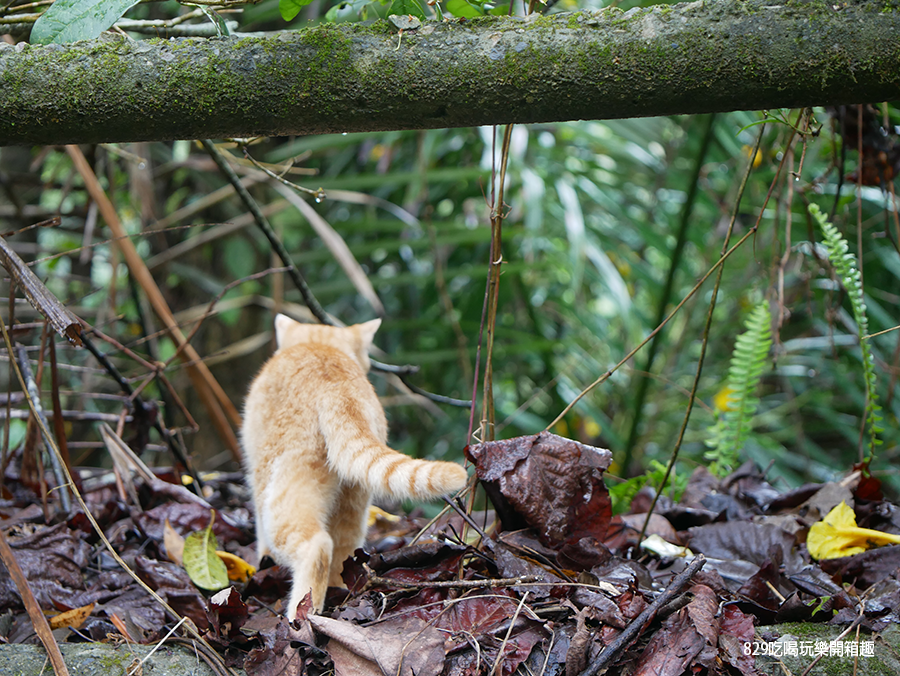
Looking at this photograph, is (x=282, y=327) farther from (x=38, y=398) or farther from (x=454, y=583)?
(x=454, y=583)

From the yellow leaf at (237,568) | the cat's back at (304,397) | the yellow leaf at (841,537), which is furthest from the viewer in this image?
the yellow leaf at (237,568)

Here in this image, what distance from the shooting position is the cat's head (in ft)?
7.00

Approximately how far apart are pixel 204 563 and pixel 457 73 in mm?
1274

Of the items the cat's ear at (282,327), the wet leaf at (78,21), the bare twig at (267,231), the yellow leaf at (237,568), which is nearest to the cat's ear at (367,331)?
the bare twig at (267,231)

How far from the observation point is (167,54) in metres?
1.17

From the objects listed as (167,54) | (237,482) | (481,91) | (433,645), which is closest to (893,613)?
(433,645)

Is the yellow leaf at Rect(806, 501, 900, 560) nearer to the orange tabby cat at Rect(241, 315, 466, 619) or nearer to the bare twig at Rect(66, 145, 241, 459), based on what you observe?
the orange tabby cat at Rect(241, 315, 466, 619)

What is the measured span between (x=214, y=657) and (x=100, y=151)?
2818mm

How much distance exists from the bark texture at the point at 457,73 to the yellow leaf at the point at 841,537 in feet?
3.29

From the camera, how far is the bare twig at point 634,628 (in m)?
1.18

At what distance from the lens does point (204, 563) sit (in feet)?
5.52

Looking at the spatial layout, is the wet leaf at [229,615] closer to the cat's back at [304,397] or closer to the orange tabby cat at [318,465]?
the orange tabby cat at [318,465]

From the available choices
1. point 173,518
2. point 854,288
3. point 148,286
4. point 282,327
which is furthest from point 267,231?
point 854,288

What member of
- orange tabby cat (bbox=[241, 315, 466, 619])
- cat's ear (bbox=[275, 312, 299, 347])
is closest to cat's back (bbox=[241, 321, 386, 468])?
orange tabby cat (bbox=[241, 315, 466, 619])
